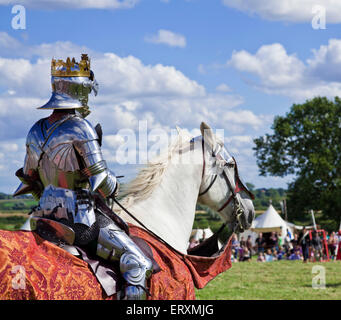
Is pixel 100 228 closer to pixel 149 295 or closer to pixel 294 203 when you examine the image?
pixel 149 295

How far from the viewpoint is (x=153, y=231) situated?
5.10 metres

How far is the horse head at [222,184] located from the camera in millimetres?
5492

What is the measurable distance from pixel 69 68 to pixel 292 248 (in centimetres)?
2573

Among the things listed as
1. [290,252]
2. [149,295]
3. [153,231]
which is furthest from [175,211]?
[290,252]

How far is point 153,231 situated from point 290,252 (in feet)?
80.5

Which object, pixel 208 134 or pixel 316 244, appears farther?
pixel 316 244

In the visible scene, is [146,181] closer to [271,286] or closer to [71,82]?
[71,82]

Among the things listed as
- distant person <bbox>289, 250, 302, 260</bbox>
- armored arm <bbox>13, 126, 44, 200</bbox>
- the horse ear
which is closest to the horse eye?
the horse ear

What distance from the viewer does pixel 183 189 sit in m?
5.40

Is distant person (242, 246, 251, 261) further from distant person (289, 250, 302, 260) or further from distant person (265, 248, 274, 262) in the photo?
distant person (289, 250, 302, 260)

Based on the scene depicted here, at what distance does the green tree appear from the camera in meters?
44.4

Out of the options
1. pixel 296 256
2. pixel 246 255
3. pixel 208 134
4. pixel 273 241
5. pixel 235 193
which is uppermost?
pixel 208 134

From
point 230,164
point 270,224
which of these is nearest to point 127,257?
point 230,164
